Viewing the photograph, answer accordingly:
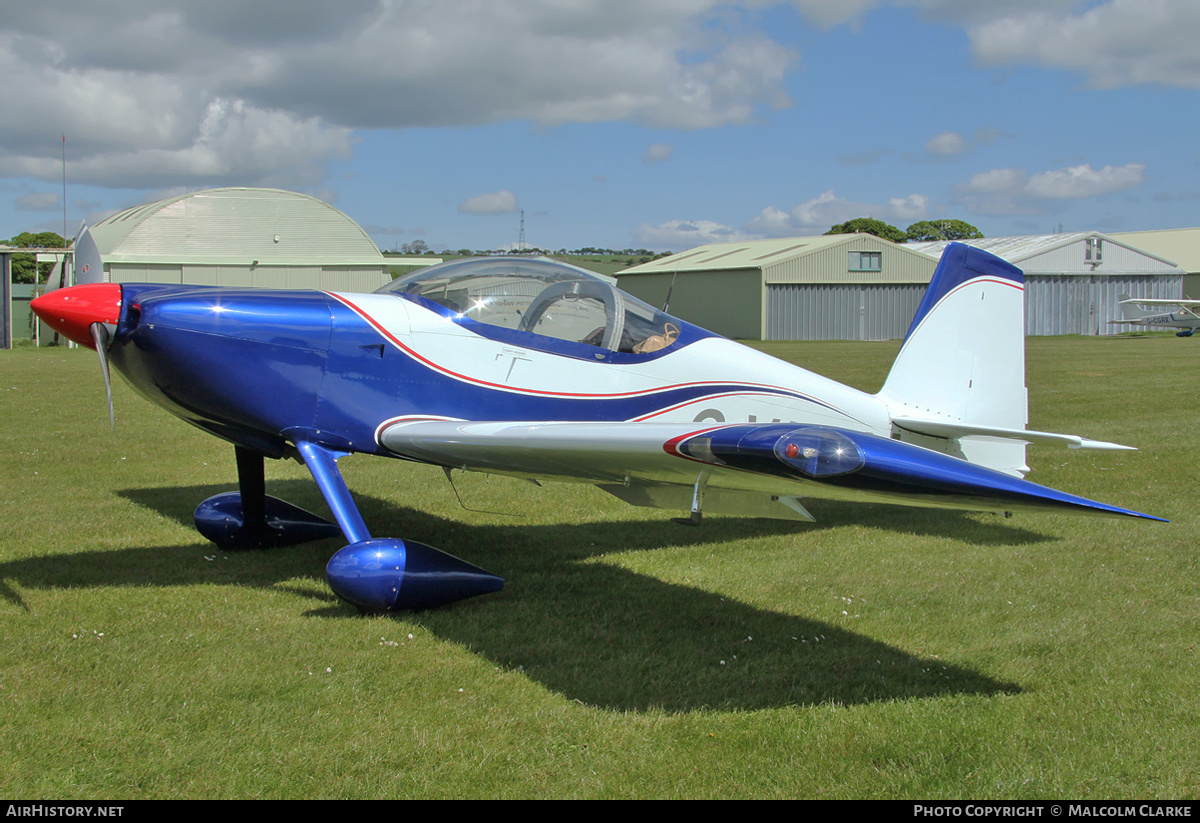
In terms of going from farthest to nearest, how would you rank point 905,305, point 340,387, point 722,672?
point 905,305, point 340,387, point 722,672

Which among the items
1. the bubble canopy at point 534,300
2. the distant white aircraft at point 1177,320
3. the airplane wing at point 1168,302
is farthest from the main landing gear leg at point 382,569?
the distant white aircraft at point 1177,320

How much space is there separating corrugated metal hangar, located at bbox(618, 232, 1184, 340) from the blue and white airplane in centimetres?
3916

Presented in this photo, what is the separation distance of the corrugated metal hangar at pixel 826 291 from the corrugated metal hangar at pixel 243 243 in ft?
49.0

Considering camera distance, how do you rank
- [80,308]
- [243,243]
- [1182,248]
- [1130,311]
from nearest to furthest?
[80,308]
[243,243]
[1130,311]
[1182,248]

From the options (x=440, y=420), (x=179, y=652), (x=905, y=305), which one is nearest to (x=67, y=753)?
(x=179, y=652)

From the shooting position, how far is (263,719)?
3.57 meters

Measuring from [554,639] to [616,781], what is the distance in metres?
1.41

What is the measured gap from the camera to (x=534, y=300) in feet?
18.0

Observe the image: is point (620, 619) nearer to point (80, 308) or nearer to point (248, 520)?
point (248, 520)

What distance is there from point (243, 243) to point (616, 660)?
128ft

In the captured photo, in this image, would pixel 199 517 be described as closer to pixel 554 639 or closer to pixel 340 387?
pixel 340 387

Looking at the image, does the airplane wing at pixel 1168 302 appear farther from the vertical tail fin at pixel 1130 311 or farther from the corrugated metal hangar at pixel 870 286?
the corrugated metal hangar at pixel 870 286

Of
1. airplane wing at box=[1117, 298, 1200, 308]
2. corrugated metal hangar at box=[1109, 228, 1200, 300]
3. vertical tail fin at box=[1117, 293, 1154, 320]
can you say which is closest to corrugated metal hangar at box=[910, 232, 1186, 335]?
vertical tail fin at box=[1117, 293, 1154, 320]

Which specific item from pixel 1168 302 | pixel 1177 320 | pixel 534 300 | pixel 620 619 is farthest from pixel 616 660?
pixel 1177 320
